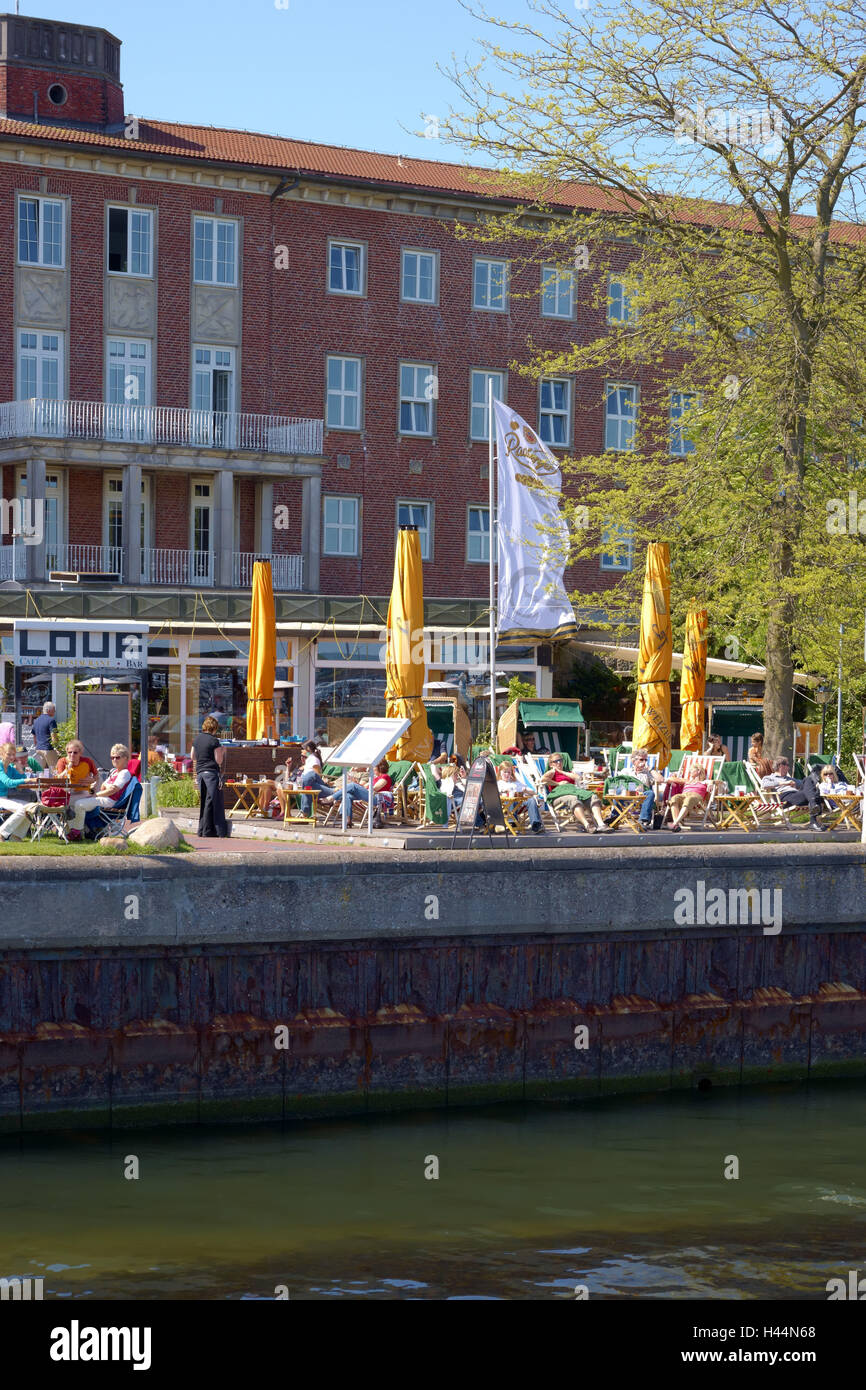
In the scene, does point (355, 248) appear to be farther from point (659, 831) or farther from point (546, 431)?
point (659, 831)

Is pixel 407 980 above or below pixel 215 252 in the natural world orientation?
below

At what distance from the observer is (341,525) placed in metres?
46.9

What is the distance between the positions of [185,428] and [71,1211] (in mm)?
33900

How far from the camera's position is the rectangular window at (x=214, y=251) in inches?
1750

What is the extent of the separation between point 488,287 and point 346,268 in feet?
14.1

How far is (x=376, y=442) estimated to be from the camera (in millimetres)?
47312

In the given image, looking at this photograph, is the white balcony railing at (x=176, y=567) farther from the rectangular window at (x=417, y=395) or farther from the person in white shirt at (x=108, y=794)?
the person in white shirt at (x=108, y=794)

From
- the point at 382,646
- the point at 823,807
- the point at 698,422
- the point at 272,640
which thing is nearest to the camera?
the point at 823,807

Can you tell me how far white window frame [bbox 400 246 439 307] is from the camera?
47.4 metres

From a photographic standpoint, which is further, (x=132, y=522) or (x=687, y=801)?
(x=132, y=522)

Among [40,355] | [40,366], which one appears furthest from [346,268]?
[40,366]

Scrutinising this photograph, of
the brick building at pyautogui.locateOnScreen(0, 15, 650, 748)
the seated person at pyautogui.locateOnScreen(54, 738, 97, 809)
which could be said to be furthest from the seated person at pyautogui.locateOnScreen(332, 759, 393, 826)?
the brick building at pyautogui.locateOnScreen(0, 15, 650, 748)

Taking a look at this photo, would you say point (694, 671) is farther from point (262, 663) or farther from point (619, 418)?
point (619, 418)
